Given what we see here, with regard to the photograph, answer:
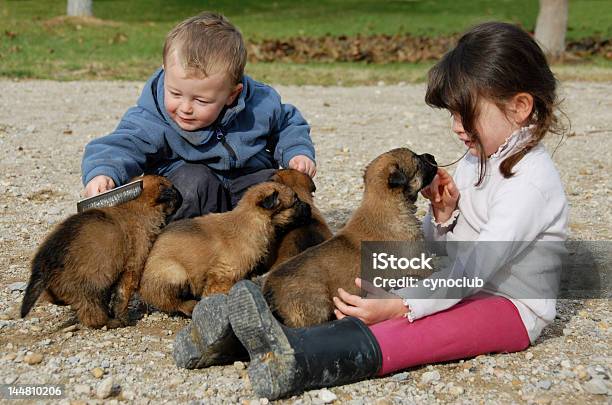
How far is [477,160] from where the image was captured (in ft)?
15.4

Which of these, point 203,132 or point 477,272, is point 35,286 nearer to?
point 203,132

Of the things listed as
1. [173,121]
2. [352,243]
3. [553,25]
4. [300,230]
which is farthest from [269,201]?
[553,25]

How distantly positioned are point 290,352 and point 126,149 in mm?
2128

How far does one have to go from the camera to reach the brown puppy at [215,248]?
4.41 metres

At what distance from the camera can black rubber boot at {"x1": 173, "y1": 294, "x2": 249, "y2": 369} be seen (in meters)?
3.67

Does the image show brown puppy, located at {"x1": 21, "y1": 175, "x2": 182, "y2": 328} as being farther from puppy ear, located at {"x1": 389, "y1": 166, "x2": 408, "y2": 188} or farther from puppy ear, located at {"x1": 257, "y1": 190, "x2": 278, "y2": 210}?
puppy ear, located at {"x1": 389, "y1": 166, "x2": 408, "y2": 188}

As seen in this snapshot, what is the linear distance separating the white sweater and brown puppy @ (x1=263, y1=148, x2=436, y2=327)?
37cm

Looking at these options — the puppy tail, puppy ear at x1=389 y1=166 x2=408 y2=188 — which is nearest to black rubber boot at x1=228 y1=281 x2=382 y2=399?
the puppy tail

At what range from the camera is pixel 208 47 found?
497 centimetres

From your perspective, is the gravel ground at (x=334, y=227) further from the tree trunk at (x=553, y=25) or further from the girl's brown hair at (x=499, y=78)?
the tree trunk at (x=553, y=25)

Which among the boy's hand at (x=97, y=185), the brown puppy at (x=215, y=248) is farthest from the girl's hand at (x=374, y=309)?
the boy's hand at (x=97, y=185)

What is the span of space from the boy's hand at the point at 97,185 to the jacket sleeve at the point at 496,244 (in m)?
1.87

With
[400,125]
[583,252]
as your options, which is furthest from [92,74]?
[583,252]

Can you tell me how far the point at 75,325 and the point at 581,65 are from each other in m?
14.3
